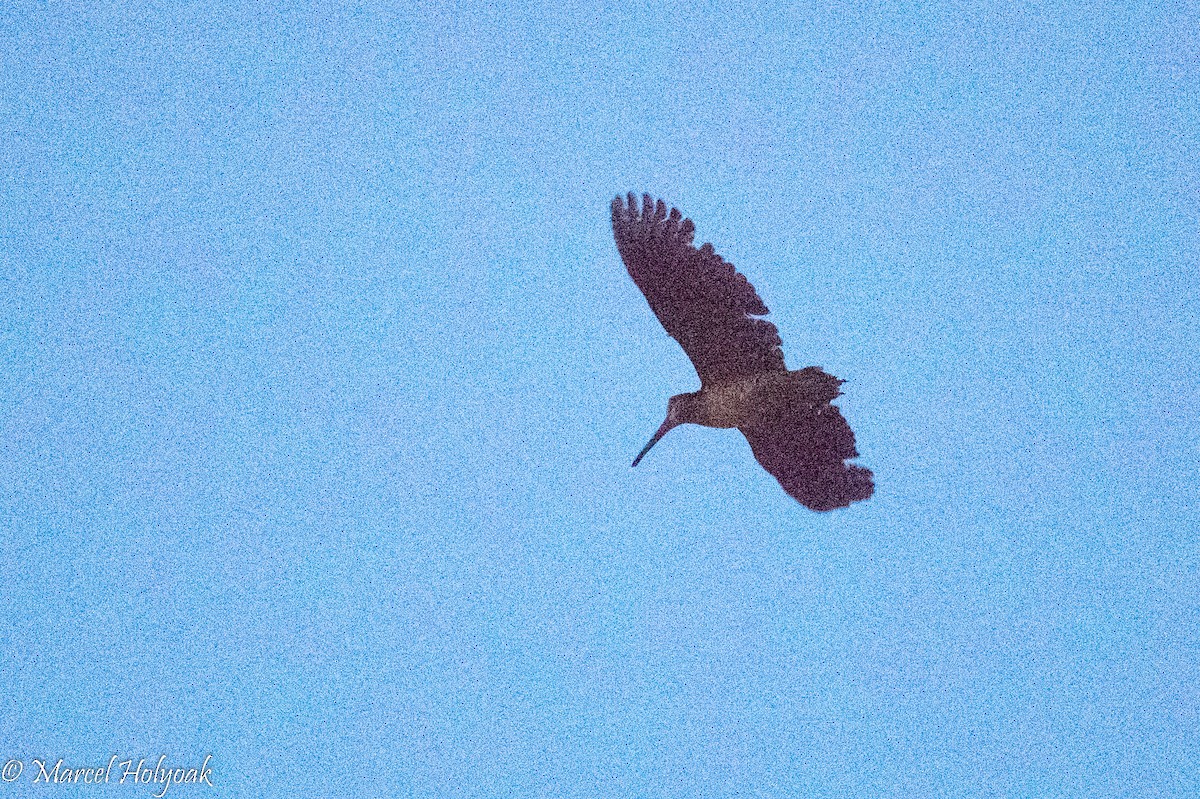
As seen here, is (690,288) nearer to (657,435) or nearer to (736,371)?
(736,371)

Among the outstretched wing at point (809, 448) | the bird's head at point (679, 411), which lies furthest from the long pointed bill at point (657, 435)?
the outstretched wing at point (809, 448)

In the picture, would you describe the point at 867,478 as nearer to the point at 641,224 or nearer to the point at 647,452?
the point at 647,452

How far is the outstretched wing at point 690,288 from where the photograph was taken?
897 cm

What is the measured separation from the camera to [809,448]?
9836mm

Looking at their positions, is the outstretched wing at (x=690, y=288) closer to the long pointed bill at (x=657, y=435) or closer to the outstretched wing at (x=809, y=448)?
the outstretched wing at (x=809, y=448)

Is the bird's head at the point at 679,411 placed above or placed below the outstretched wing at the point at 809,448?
above

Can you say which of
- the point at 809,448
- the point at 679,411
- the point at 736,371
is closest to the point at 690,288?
the point at 736,371

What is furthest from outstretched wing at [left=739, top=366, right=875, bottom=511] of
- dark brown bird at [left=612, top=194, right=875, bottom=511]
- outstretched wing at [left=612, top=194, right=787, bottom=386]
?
outstretched wing at [left=612, top=194, right=787, bottom=386]

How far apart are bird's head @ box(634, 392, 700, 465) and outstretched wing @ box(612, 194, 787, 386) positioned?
22.9 inches

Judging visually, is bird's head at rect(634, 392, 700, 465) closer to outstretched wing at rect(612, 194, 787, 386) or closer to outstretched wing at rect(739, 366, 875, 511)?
outstretched wing at rect(739, 366, 875, 511)

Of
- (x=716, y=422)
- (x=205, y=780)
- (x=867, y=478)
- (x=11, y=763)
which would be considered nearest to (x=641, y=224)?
(x=716, y=422)

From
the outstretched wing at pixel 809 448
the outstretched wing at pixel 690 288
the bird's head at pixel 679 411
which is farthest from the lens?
the bird's head at pixel 679 411

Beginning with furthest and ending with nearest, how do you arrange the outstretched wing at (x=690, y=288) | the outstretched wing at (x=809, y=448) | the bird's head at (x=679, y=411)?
1. the bird's head at (x=679, y=411)
2. the outstretched wing at (x=809, y=448)
3. the outstretched wing at (x=690, y=288)

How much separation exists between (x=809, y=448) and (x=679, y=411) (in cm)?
103
